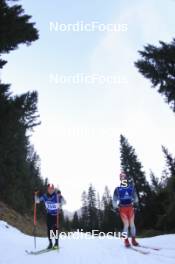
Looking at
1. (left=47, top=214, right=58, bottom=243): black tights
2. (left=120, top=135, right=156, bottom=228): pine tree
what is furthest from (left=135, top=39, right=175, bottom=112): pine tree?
(left=120, top=135, right=156, bottom=228): pine tree

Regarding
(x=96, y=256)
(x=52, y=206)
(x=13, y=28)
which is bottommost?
(x=96, y=256)

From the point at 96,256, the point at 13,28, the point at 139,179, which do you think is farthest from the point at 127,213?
the point at 139,179

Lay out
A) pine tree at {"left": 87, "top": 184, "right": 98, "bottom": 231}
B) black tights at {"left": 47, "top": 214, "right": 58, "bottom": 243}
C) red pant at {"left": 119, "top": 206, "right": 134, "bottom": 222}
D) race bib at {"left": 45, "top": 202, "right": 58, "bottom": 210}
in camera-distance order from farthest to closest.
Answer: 1. pine tree at {"left": 87, "top": 184, "right": 98, "bottom": 231}
2. race bib at {"left": 45, "top": 202, "right": 58, "bottom": 210}
3. black tights at {"left": 47, "top": 214, "right": 58, "bottom": 243}
4. red pant at {"left": 119, "top": 206, "right": 134, "bottom": 222}

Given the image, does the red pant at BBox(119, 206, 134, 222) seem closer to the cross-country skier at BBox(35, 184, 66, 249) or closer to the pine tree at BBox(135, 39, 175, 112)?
the cross-country skier at BBox(35, 184, 66, 249)

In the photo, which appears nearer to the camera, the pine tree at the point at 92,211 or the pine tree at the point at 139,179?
the pine tree at the point at 139,179

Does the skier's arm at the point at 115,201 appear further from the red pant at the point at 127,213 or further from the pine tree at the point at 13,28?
the pine tree at the point at 13,28

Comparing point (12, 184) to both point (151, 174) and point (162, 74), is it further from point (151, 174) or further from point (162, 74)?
point (151, 174)

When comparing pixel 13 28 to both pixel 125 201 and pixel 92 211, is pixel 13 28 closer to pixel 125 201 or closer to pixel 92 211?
pixel 125 201

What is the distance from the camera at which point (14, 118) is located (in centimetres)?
1412

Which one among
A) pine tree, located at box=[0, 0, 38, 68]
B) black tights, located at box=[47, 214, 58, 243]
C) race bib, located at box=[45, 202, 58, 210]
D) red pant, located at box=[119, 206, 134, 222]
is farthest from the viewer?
pine tree, located at box=[0, 0, 38, 68]

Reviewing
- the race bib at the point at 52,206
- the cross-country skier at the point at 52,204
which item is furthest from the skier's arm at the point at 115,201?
the race bib at the point at 52,206

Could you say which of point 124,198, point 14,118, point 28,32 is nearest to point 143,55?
point 28,32

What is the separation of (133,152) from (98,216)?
62271 millimetres

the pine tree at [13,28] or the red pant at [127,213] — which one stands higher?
the pine tree at [13,28]
